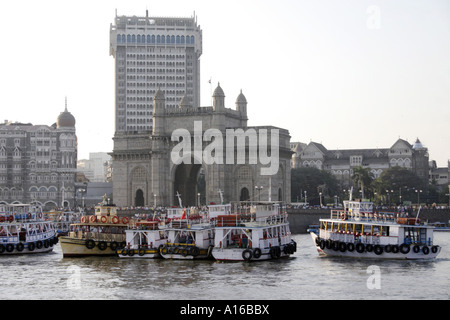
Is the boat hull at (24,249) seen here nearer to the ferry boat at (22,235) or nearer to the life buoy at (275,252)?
the ferry boat at (22,235)

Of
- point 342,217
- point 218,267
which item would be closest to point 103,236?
point 218,267

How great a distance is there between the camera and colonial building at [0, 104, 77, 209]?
188 meters

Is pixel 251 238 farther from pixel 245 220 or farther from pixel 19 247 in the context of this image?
pixel 19 247

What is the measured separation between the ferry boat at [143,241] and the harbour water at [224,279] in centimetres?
101

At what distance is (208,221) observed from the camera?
77.8 metres

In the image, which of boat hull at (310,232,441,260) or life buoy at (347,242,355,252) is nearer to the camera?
boat hull at (310,232,441,260)

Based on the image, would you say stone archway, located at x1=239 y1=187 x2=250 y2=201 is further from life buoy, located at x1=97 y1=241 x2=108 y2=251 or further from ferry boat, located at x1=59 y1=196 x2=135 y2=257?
life buoy, located at x1=97 y1=241 x2=108 y2=251

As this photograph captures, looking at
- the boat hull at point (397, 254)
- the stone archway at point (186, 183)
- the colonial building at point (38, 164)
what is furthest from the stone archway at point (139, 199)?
the boat hull at point (397, 254)

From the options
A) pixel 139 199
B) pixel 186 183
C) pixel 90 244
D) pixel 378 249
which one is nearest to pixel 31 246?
pixel 90 244

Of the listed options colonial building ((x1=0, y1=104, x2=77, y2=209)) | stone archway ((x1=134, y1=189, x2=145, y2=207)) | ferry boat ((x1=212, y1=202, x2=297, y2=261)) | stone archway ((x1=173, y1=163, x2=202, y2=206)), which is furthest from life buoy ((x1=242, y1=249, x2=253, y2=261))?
colonial building ((x1=0, y1=104, x2=77, y2=209))

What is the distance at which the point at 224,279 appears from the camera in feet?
198

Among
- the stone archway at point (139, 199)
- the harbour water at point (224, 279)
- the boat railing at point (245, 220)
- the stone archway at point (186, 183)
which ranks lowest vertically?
the harbour water at point (224, 279)

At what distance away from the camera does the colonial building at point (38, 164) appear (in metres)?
188

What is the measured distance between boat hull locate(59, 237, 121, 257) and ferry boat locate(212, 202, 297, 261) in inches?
450
